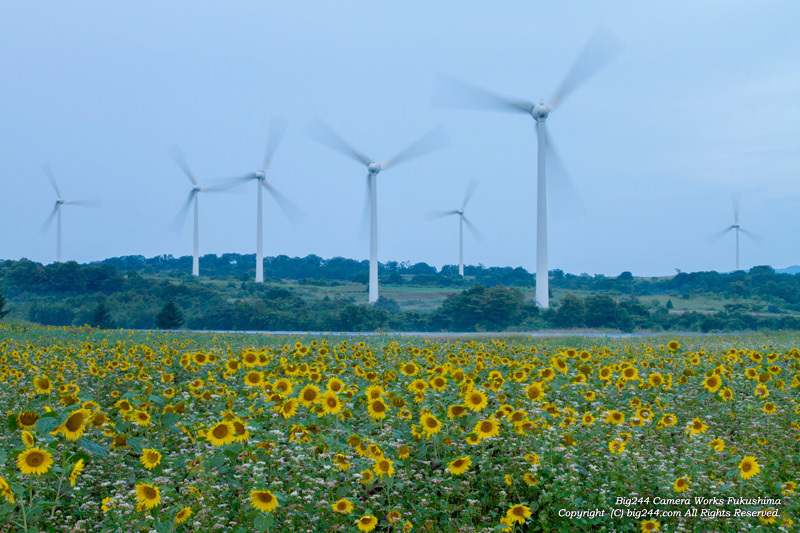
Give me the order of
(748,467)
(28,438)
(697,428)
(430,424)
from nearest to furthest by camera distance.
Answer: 1. (28,438)
2. (748,467)
3. (430,424)
4. (697,428)

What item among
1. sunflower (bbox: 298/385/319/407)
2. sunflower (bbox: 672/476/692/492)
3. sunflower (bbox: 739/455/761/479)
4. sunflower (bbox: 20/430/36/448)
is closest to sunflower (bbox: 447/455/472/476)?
sunflower (bbox: 298/385/319/407)

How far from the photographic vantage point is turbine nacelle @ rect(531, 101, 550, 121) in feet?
136

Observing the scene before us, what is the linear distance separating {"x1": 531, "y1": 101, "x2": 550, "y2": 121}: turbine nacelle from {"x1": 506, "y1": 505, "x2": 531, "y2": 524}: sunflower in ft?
130

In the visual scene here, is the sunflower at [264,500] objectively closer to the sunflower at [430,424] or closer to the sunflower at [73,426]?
the sunflower at [73,426]

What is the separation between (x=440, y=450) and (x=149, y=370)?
4865 millimetres

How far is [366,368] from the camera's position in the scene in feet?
26.3

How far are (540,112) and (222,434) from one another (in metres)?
39.4

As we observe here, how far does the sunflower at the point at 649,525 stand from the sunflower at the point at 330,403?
91.6 inches

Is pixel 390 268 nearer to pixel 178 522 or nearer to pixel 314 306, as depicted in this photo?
pixel 314 306

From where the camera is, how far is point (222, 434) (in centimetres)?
475

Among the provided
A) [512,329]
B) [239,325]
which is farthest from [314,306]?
[512,329]

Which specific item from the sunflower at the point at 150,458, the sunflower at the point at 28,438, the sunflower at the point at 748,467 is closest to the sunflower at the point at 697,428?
the sunflower at the point at 748,467

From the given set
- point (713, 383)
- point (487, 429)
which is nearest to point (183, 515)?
point (487, 429)

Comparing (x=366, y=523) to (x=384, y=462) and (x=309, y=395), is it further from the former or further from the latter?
A: (x=309, y=395)
